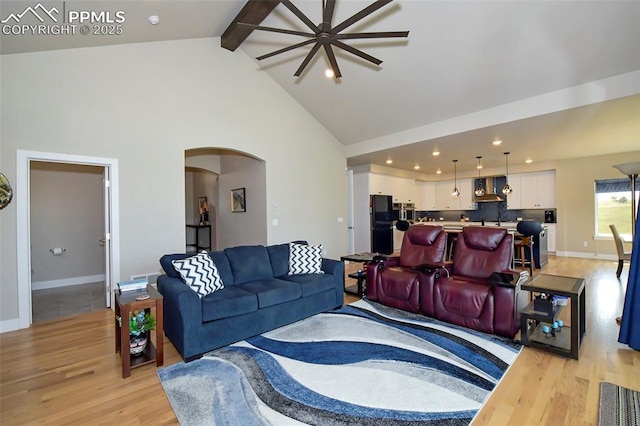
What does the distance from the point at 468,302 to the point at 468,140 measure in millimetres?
3640

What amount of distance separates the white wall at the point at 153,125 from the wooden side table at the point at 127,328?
6.05 feet

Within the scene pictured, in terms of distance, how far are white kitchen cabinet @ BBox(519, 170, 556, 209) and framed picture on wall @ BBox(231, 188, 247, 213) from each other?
25.8 ft

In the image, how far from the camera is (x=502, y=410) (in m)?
1.84

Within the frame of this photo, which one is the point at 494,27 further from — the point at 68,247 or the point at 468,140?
the point at 68,247

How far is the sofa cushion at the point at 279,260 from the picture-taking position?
12.1ft

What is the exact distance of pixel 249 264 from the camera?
345cm

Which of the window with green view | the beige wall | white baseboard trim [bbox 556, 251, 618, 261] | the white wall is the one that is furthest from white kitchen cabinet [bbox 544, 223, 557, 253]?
the beige wall

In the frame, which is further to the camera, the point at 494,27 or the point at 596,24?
the point at 494,27

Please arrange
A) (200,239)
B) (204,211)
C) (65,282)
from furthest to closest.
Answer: (200,239), (204,211), (65,282)

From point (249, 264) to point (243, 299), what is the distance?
68 cm

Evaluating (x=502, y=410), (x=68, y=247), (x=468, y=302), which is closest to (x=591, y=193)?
(x=468, y=302)

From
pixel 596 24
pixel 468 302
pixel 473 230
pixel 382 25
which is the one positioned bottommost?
pixel 468 302

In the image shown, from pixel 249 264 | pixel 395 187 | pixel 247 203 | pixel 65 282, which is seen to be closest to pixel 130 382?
pixel 249 264

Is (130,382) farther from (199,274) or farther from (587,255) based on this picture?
(587,255)
